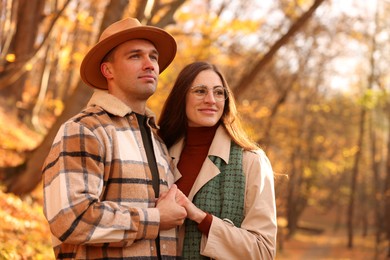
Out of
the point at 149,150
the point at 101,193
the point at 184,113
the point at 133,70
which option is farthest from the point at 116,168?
the point at 184,113

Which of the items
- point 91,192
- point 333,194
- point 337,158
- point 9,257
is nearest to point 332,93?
point 337,158

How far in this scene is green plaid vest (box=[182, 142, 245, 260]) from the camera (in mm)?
3598

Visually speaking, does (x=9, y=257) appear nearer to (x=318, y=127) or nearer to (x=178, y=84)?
(x=178, y=84)

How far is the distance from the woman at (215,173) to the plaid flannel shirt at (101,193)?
0.27 m

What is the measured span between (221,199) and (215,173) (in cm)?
19

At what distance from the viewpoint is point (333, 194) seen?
140 ft

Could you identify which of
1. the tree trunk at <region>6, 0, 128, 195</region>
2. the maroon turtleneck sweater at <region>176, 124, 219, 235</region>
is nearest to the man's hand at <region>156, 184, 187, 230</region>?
the maroon turtleneck sweater at <region>176, 124, 219, 235</region>

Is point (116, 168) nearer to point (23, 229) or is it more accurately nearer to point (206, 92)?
point (206, 92)

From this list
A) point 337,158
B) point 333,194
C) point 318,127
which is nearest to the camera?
point 318,127

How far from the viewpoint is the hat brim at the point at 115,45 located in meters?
3.51

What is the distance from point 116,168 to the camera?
322cm

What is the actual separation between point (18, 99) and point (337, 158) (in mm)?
22875

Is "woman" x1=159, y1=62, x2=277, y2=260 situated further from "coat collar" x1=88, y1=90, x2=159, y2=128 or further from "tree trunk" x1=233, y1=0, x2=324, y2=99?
"tree trunk" x1=233, y1=0, x2=324, y2=99

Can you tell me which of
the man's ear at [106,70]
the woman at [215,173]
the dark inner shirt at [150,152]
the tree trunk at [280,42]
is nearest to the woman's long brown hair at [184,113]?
the woman at [215,173]
